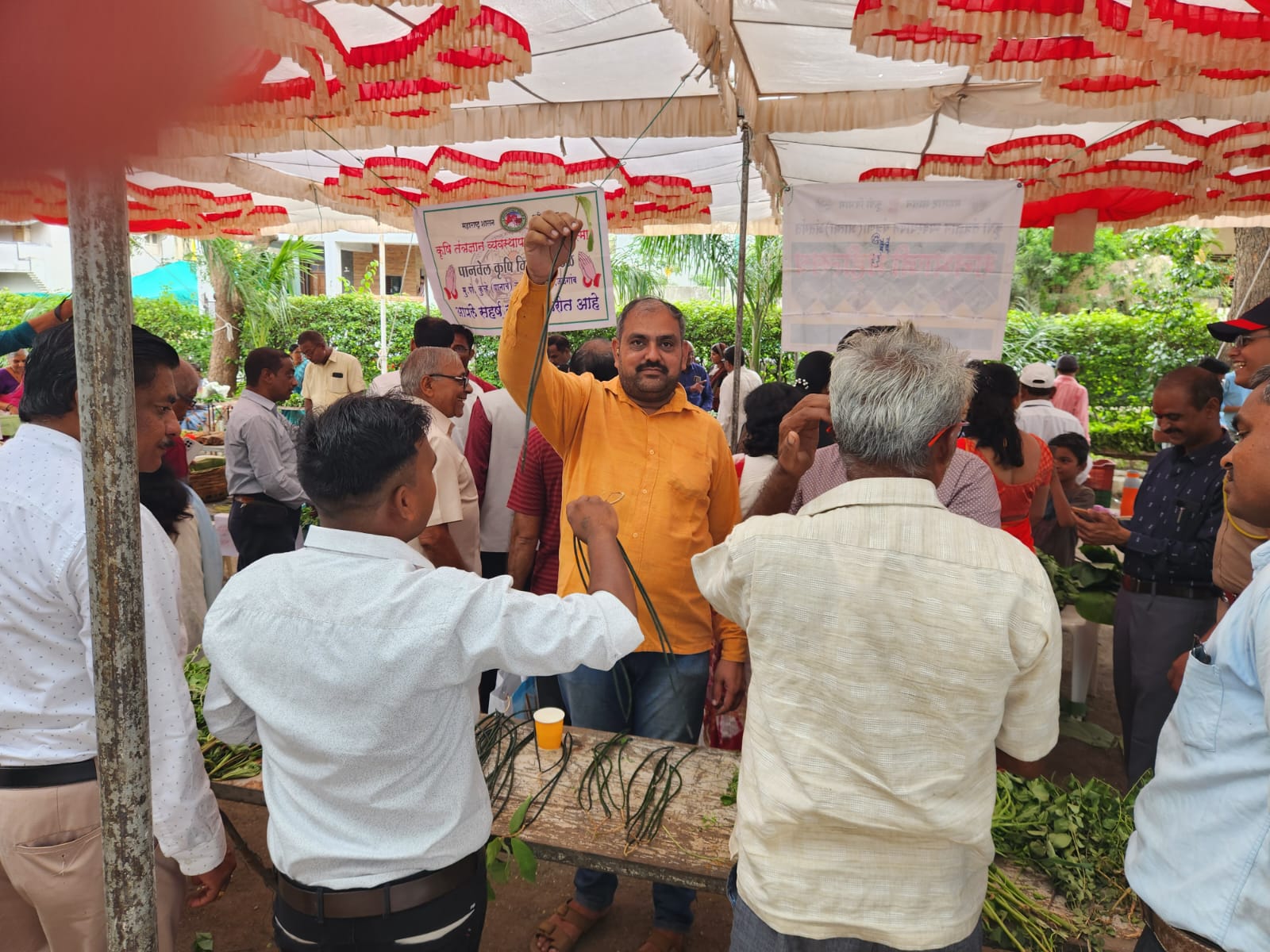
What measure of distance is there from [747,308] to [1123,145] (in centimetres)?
948

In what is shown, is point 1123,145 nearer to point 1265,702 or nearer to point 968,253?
point 968,253

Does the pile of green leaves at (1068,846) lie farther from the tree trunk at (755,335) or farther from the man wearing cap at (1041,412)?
the tree trunk at (755,335)

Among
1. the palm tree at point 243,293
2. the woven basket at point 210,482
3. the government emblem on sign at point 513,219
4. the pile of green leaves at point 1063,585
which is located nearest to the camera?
the government emblem on sign at point 513,219

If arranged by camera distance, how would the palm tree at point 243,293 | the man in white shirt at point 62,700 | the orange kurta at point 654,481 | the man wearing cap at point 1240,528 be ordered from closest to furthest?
1. the man in white shirt at point 62,700
2. the man wearing cap at point 1240,528
3. the orange kurta at point 654,481
4. the palm tree at point 243,293

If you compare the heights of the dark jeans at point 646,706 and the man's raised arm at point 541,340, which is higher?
the man's raised arm at point 541,340

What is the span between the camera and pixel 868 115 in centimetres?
419

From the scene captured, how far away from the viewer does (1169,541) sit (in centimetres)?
334

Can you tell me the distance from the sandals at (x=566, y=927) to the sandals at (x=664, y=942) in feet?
0.75

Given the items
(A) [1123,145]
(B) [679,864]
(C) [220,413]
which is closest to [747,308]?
(C) [220,413]

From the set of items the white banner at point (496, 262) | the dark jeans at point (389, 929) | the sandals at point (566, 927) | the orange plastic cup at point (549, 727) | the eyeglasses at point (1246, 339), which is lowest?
the sandals at point (566, 927)

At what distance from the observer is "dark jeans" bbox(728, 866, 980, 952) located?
4.91 feet

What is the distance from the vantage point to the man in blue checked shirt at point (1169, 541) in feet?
10.7

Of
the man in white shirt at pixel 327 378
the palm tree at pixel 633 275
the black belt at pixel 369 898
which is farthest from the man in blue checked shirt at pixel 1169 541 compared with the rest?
the palm tree at pixel 633 275

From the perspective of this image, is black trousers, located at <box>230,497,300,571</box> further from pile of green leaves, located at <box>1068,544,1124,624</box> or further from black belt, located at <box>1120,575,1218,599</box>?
pile of green leaves, located at <box>1068,544,1124,624</box>
